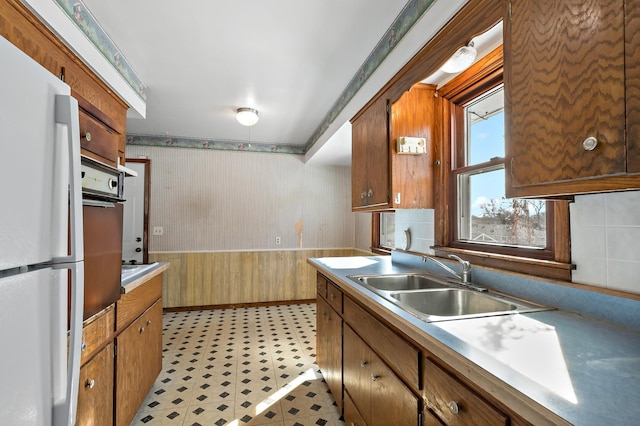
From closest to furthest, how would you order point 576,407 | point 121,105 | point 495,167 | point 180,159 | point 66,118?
point 576,407 < point 66,118 < point 495,167 < point 121,105 < point 180,159

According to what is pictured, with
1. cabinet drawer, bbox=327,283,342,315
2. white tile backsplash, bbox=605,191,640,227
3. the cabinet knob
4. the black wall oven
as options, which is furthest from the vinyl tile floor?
the cabinet knob

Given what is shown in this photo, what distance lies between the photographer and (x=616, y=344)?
2.92ft

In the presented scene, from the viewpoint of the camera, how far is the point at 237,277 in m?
4.56

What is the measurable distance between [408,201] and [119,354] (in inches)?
78.3

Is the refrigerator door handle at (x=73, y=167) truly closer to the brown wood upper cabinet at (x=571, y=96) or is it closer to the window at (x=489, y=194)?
the brown wood upper cabinet at (x=571, y=96)

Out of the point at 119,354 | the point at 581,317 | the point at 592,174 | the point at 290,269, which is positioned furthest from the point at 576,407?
the point at 290,269

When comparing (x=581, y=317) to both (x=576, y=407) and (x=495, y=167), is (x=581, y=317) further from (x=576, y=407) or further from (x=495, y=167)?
(x=495, y=167)

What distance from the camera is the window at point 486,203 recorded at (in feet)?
4.63

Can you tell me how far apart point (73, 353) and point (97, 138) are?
0.93m

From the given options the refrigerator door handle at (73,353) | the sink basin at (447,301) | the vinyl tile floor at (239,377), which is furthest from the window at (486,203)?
the refrigerator door handle at (73,353)

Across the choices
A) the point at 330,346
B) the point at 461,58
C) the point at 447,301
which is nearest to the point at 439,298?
the point at 447,301

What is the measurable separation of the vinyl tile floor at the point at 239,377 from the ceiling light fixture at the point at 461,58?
2.28 metres

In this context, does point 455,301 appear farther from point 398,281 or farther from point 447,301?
Result: point 398,281

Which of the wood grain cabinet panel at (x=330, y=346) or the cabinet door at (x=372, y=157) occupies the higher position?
the cabinet door at (x=372, y=157)
